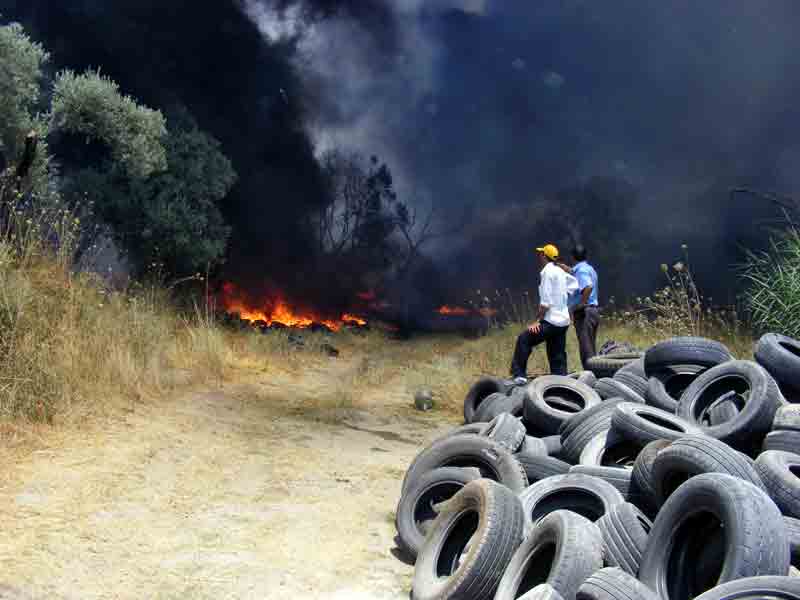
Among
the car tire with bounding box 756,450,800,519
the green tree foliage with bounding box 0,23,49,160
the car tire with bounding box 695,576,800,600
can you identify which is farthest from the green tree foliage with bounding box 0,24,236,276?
the car tire with bounding box 695,576,800,600

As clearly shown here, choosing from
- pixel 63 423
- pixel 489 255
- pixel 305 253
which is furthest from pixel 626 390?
pixel 489 255

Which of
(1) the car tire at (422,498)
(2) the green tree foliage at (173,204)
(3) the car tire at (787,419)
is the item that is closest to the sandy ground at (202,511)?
(1) the car tire at (422,498)

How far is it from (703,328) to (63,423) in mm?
9147

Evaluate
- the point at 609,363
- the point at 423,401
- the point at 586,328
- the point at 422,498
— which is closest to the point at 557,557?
the point at 422,498

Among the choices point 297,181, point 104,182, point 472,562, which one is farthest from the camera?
point 297,181

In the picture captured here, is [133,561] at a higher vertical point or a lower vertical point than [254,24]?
lower

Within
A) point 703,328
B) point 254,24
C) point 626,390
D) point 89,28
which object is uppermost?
point 254,24

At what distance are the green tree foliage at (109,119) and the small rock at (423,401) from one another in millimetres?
6034

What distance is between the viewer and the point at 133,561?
438cm

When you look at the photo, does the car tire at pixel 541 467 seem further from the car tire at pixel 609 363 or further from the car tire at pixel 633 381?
the car tire at pixel 609 363

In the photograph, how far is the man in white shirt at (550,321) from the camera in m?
8.86

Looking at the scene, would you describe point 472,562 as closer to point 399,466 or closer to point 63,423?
point 399,466

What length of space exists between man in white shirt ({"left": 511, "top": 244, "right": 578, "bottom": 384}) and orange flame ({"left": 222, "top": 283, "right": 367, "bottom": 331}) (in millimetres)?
9806

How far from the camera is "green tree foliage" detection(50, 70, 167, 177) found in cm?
1092
